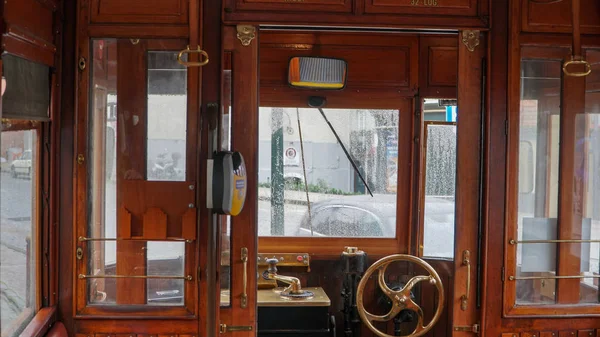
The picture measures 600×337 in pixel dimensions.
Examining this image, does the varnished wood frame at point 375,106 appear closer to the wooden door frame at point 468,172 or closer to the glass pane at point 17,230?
the wooden door frame at point 468,172

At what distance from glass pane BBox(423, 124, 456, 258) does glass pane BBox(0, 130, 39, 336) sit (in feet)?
9.31

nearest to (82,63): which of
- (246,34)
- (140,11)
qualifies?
(140,11)

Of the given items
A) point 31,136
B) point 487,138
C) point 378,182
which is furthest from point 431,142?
point 31,136

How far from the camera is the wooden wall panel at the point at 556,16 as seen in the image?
11.5 ft

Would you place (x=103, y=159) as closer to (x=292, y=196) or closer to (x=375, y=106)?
(x=292, y=196)

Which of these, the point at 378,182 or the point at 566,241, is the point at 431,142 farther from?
the point at 566,241

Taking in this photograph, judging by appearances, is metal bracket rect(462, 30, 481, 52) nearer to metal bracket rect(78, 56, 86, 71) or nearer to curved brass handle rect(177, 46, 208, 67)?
curved brass handle rect(177, 46, 208, 67)

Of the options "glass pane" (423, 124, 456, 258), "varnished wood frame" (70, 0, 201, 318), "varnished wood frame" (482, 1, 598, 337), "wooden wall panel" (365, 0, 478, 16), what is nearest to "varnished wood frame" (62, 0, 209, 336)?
"varnished wood frame" (70, 0, 201, 318)

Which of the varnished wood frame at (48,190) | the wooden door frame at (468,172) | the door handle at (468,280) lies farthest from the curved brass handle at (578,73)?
the varnished wood frame at (48,190)

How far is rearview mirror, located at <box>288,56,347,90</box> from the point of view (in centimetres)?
481

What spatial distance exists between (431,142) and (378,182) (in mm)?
478

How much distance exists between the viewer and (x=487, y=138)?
3.48m

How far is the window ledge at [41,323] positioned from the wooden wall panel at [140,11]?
4.49 feet

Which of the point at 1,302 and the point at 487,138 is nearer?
the point at 1,302
